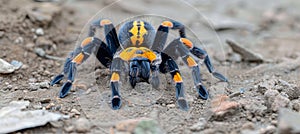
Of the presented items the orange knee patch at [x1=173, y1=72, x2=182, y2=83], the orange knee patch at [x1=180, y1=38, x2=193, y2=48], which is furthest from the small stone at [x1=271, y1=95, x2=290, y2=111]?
the orange knee patch at [x1=180, y1=38, x2=193, y2=48]

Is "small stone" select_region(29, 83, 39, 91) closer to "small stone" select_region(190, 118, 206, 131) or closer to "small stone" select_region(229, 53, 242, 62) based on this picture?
"small stone" select_region(190, 118, 206, 131)

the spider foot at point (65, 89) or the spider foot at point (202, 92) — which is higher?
the spider foot at point (65, 89)

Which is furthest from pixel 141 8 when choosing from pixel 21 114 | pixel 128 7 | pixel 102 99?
pixel 21 114

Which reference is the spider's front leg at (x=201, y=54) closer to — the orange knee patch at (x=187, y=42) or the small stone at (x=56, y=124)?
the orange knee patch at (x=187, y=42)

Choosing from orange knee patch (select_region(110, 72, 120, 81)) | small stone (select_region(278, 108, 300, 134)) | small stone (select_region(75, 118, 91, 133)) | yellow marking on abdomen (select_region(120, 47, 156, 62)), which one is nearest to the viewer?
small stone (select_region(278, 108, 300, 134))

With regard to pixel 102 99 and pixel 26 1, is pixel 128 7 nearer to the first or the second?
pixel 26 1

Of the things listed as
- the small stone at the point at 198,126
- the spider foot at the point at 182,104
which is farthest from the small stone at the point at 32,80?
the small stone at the point at 198,126
